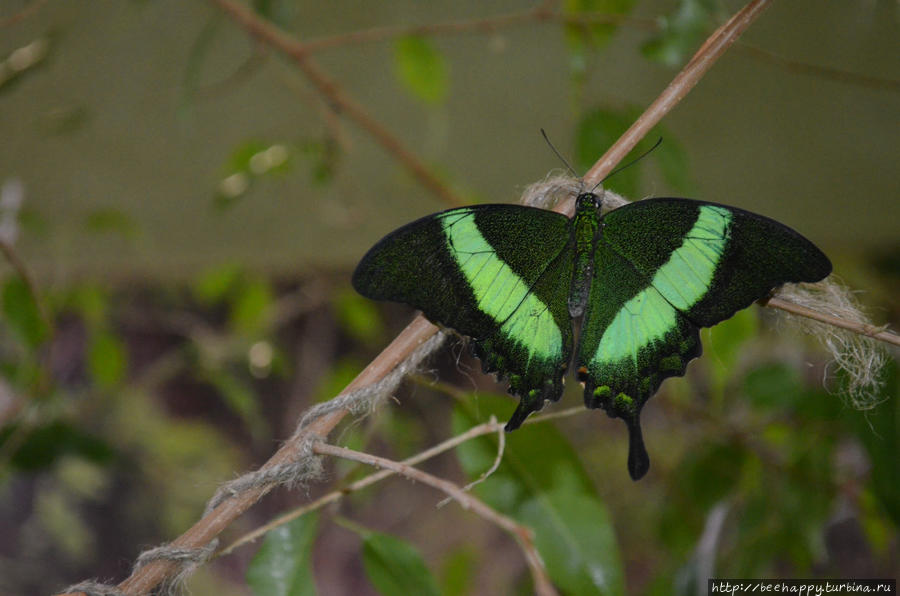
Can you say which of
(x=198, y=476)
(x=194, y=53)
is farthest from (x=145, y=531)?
(x=194, y=53)

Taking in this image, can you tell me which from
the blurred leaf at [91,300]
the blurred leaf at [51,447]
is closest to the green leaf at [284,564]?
the blurred leaf at [51,447]

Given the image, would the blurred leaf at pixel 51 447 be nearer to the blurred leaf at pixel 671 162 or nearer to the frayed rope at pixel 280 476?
the frayed rope at pixel 280 476

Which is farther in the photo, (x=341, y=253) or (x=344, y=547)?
(x=344, y=547)

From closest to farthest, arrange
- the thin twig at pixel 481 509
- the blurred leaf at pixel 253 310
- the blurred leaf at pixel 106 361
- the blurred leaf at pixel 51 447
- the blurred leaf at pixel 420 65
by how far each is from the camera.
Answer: the thin twig at pixel 481 509 → the blurred leaf at pixel 420 65 → the blurred leaf at pixel 51 447 → the blurred leaf at pixel 106 361 → the blurred leaf at pixel 253 310

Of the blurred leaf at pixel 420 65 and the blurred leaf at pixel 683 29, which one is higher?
the blurred leaf at pixel 683 29

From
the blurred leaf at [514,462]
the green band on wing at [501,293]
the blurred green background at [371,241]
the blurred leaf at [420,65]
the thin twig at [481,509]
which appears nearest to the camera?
the thin twig at [481,509]

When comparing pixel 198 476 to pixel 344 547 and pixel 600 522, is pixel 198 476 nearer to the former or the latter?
pixel 344 547

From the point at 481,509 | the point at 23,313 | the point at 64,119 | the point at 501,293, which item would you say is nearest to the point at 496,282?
the point at 501,293
